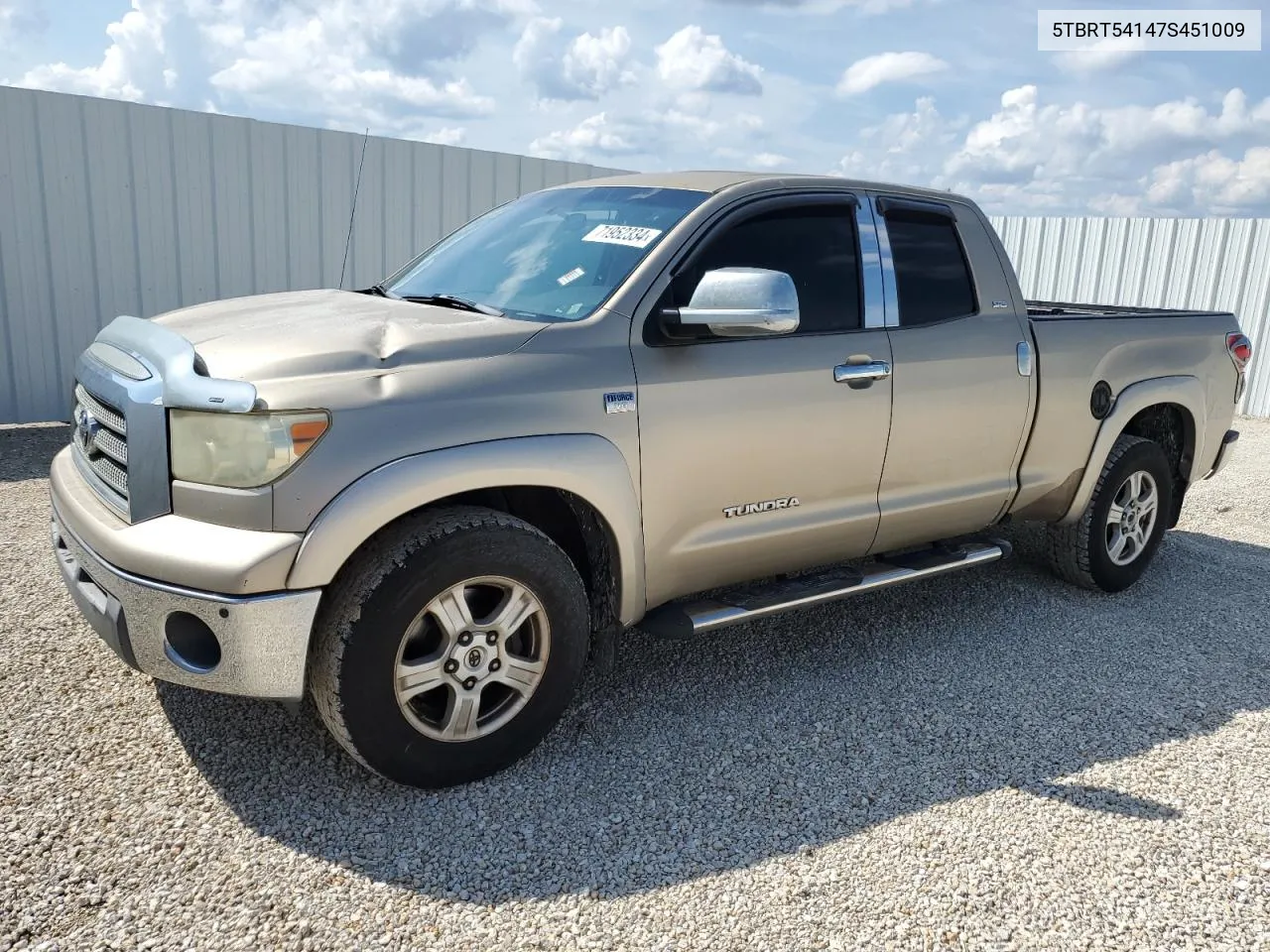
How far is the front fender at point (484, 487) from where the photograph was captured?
2.58 meters

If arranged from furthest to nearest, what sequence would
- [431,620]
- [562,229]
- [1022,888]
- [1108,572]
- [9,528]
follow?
[9,528]
[1108,572]
[562,229]
[431,620]
[1022,888]

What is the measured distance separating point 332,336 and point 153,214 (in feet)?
22.1

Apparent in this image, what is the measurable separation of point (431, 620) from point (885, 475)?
189 centimetres

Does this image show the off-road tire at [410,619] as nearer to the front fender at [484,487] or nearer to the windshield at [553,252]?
the front fender at [484,487]

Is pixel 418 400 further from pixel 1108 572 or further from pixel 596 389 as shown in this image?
pixel 1108 572

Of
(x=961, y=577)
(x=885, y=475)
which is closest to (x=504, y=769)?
(x=885, y=475)

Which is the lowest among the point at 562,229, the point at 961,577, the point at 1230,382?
the point at 961,577

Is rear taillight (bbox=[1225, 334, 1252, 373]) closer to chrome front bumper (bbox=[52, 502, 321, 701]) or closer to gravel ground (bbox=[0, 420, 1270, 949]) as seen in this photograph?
gravel ground (bbox=[0, 420, 1270, 949])

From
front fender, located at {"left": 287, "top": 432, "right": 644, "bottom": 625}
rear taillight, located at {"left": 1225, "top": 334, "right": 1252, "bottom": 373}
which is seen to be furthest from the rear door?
rear taillight, located at {"left": 1225, "top": 334, "right": 1252, "bottom": 373}

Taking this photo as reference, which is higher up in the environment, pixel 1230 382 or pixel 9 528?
pixel 1230 382

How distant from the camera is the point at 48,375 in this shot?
832 cm

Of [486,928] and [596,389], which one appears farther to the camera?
[596,389]

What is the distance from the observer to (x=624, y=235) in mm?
3457

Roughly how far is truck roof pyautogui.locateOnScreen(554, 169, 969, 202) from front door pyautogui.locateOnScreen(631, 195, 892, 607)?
0.10m
